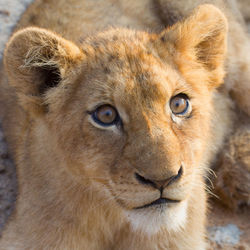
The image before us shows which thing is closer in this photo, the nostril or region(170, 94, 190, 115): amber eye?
the nostril

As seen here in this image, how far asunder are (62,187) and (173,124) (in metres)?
0.70

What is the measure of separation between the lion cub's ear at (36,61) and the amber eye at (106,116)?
31cm

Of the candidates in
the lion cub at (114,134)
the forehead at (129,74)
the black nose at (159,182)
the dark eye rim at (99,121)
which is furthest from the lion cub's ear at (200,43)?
the black nose at (159,182)

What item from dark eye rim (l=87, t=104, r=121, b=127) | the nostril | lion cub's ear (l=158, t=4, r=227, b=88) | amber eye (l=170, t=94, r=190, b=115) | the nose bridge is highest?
lion cub's ear (l=158, t=4, r=227, b=88)

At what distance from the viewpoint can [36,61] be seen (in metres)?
2.34

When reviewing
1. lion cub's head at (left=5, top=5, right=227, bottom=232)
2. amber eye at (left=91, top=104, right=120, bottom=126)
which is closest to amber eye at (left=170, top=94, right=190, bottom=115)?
lion cub's head at (left=5, top=5, right=227, bottom=232)

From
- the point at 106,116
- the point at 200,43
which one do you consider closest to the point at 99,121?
the point at 106,116

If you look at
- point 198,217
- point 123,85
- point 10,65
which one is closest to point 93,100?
point 123,85

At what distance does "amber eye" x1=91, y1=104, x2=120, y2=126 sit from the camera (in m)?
2.18

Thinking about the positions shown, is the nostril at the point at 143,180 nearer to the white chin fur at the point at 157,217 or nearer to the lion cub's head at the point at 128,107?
the lion cub's head at the point at 128,107

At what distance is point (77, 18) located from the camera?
3.82 metres

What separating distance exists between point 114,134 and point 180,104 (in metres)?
0.37

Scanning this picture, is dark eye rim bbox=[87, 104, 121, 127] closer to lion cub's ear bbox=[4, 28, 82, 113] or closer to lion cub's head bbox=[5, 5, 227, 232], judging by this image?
lion cub's head bbox=[5, 5, 227, 232]

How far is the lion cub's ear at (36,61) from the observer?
7.62 feet
